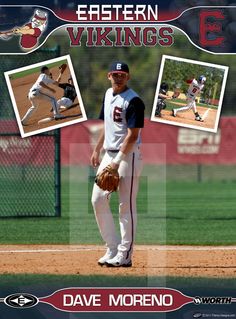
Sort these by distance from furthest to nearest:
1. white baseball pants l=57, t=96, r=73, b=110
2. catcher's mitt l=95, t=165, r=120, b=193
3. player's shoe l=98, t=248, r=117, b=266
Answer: player's shoe l=98, t=248, r=117, b=266
catcher's mitt l=95, t=165, r=120, b=193
white baseball pants l=57, t=96, r=73, b=110

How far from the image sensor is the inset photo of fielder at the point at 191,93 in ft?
15.4

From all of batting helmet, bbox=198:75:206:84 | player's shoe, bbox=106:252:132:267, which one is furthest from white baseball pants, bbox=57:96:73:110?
player's shoe, bbox=106:252:132:267

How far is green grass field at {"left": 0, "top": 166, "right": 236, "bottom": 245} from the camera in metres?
5.43

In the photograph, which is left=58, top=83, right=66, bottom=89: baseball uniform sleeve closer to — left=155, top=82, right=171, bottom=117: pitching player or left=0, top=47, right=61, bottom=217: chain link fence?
left=0, top=47, right=61, bottom=217: chain link fence

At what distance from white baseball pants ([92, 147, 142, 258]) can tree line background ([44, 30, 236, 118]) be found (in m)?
0.33

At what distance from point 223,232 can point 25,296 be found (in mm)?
4706

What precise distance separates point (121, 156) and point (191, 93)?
1.65 ft

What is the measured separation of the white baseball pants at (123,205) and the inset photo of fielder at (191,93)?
367mm

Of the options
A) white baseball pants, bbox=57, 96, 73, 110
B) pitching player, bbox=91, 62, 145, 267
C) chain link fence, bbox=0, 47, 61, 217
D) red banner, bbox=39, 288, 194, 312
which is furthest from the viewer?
chain link fence, bbox=0, 47, 61, 217

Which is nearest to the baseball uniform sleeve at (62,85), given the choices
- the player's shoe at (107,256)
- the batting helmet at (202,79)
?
the batting helmet at (202,79)

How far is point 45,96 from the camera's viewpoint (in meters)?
4.68

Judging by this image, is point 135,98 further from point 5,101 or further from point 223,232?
point 223,232

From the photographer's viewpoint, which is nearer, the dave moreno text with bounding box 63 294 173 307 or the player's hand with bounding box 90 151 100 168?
the dave moreno text with bounding box 63 294 173 307

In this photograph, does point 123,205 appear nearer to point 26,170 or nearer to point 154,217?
point 154,217
